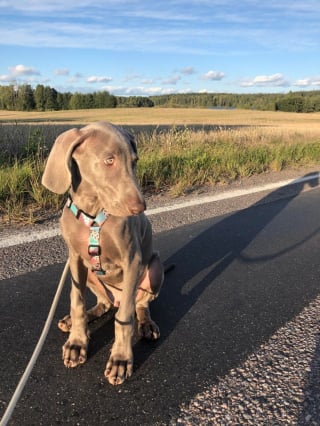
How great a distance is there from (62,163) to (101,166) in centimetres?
24

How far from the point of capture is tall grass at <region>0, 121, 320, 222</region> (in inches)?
225

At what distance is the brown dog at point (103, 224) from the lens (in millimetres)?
2189

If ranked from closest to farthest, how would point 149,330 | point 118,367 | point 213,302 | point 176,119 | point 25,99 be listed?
point 118,367 → point 149,330 → point 213,302 → point 176,119 → point 25,99

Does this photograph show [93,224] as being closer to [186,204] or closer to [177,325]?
[177,325]

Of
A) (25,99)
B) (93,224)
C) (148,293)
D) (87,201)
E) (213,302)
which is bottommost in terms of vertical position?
(25,99)

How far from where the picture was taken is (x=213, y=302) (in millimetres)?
3367

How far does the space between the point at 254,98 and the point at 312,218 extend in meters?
106

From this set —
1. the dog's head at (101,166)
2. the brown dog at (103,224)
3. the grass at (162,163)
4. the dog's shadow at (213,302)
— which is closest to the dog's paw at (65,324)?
the brown dog at (103,224)

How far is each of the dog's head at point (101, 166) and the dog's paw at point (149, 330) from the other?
990 mm

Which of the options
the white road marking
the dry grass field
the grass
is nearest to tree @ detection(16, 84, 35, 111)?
the dry grass field

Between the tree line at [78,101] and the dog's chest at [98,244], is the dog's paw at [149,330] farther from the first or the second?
the tree line at [78,101]

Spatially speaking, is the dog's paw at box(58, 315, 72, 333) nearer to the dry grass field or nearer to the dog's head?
the dog's head

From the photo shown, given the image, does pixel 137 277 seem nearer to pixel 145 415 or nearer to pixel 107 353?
pixel 107 353

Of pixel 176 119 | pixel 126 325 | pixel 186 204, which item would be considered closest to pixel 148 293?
pixel 126 325
